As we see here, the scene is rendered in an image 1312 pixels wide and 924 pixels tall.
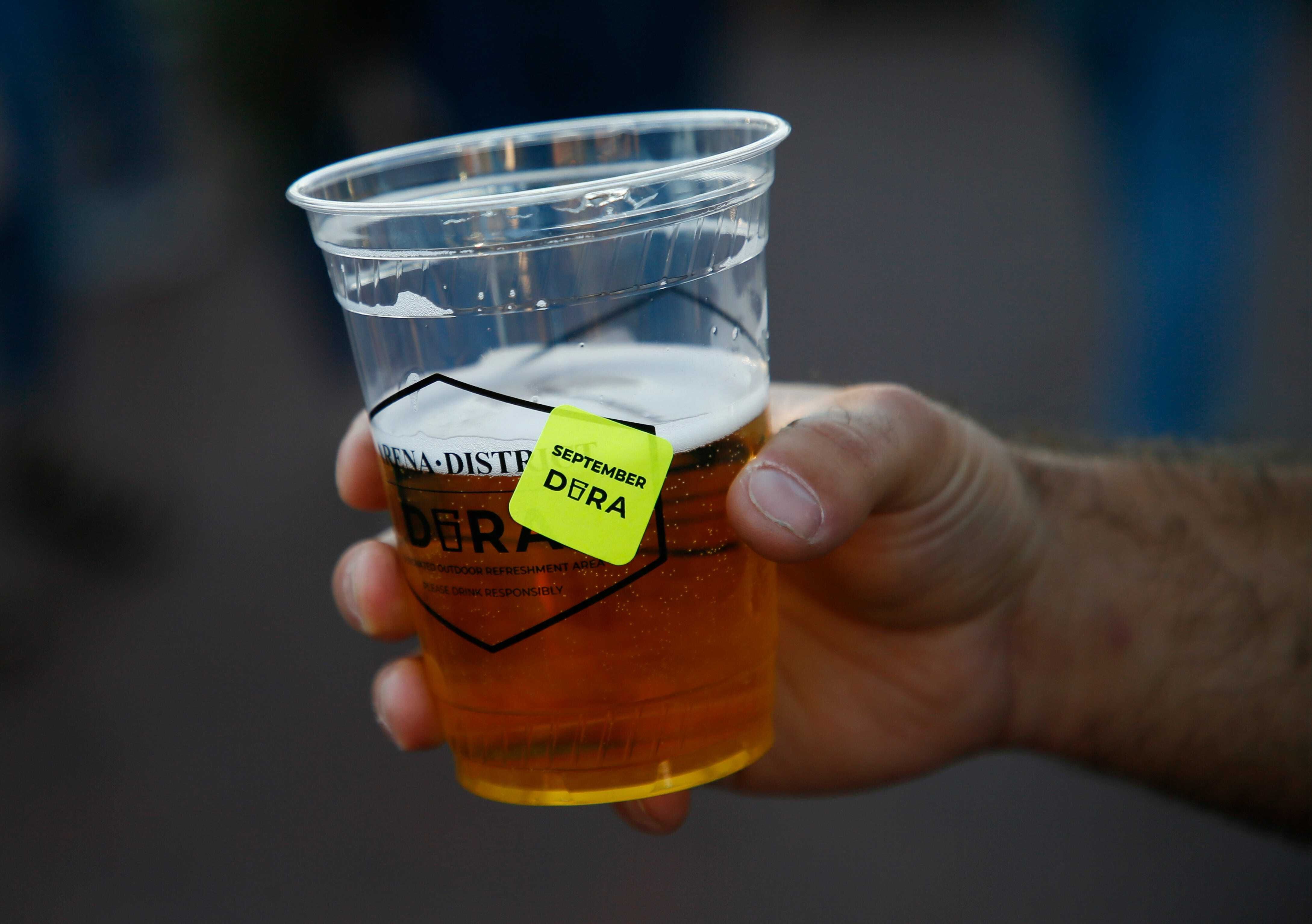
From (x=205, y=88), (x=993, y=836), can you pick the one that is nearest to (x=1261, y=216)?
(x=993, y=836)

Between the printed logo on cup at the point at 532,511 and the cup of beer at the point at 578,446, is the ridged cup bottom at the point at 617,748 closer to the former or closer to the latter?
the cup of beer at the point at 578,446

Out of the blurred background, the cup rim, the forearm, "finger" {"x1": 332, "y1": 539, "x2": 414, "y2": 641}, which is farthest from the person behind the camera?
the blurred background

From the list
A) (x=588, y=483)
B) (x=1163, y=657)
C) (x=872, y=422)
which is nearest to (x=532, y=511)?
(x=588, y=483)

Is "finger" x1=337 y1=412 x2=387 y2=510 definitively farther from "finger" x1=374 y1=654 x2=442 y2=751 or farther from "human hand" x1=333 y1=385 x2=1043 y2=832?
"finger" x1=374 y1=654 x2=442 y2=751

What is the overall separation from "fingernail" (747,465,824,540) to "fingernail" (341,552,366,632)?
82cm

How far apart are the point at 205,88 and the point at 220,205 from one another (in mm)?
636

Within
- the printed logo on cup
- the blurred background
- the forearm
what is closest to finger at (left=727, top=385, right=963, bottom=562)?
the printed logo on cup

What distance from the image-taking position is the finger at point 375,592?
1825mm

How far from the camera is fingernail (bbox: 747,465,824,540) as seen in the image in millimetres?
1264

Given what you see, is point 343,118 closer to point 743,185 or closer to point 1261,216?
point 1261,216

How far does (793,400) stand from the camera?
1939 millimetres

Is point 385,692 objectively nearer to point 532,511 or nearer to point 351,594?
point 351,594

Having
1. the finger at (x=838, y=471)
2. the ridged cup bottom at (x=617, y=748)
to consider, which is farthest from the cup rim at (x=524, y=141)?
the ridged cup bottom at (x=617, y=748)

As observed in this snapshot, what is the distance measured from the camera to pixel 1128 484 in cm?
218
